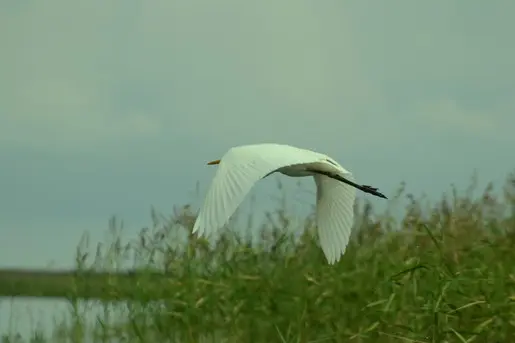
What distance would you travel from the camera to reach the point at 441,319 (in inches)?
152

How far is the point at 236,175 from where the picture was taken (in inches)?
153

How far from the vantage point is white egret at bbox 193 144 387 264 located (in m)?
3.68

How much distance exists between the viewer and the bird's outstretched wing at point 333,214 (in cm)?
495

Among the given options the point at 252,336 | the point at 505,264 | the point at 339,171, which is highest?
the point at 339,171

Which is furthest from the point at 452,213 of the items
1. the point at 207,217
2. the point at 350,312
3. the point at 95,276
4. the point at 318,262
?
the point at 207,217

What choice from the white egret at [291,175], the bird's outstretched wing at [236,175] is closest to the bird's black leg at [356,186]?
the white egret at [291,175]

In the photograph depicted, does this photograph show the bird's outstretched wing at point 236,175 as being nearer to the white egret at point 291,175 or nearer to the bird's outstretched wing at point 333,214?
the white egret at point 291,175

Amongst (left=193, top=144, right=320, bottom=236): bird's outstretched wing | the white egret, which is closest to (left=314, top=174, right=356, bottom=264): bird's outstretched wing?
the white egret

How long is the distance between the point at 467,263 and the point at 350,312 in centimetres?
57

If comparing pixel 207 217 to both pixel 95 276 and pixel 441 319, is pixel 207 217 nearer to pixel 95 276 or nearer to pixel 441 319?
pixel 441 319

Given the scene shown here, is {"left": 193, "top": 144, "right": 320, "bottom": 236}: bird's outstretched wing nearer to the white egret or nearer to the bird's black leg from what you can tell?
the white egret

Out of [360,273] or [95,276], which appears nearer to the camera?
[360,273]

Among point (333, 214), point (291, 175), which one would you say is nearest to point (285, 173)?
point (291, 175)

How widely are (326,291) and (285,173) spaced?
729mm
